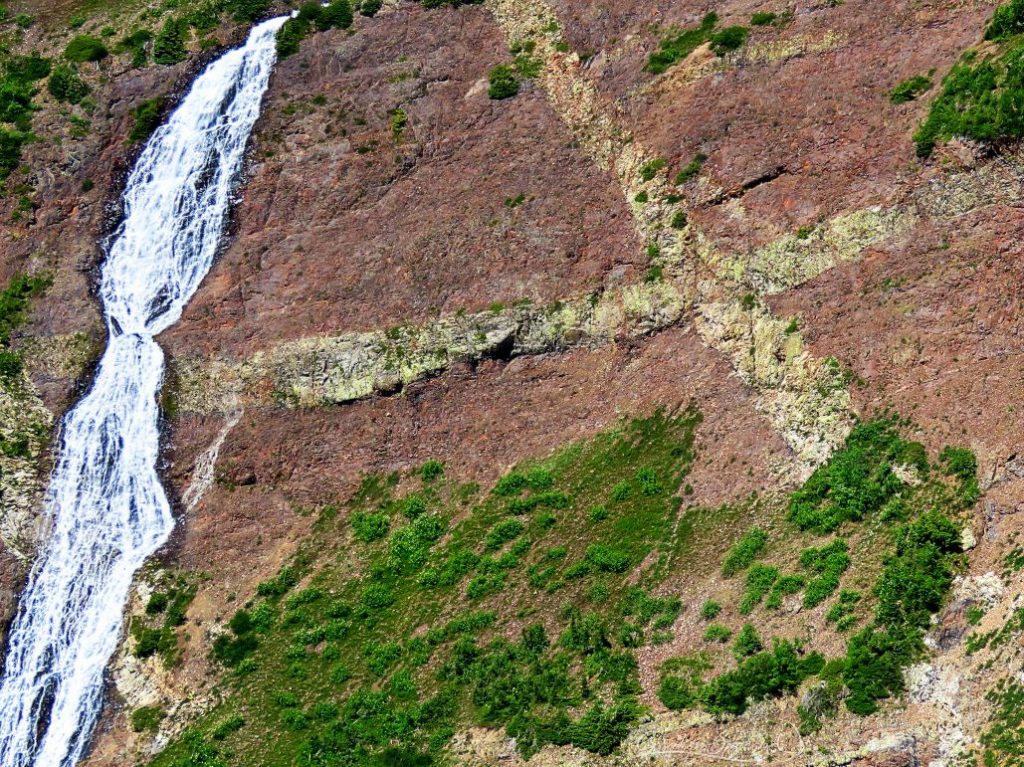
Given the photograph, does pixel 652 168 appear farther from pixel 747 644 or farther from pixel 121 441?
pixel 121 441

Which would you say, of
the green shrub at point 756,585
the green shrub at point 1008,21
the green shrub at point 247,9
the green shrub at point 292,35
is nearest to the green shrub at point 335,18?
the green shrub at point 292,35

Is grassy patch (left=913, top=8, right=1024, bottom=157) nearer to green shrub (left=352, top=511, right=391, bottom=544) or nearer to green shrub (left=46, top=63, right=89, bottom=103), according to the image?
green shrub (left=352, top=511, right=391, bottom=544)

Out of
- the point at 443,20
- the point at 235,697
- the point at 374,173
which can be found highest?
the point at 443,20

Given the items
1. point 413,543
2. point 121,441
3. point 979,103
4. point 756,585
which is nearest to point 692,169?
point 979,103

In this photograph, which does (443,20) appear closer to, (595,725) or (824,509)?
(824,509)

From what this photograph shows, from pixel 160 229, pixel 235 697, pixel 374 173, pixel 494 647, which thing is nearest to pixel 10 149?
pixel 160 229

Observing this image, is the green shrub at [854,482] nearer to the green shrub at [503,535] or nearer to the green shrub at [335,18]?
the green shrub at [503,535]
